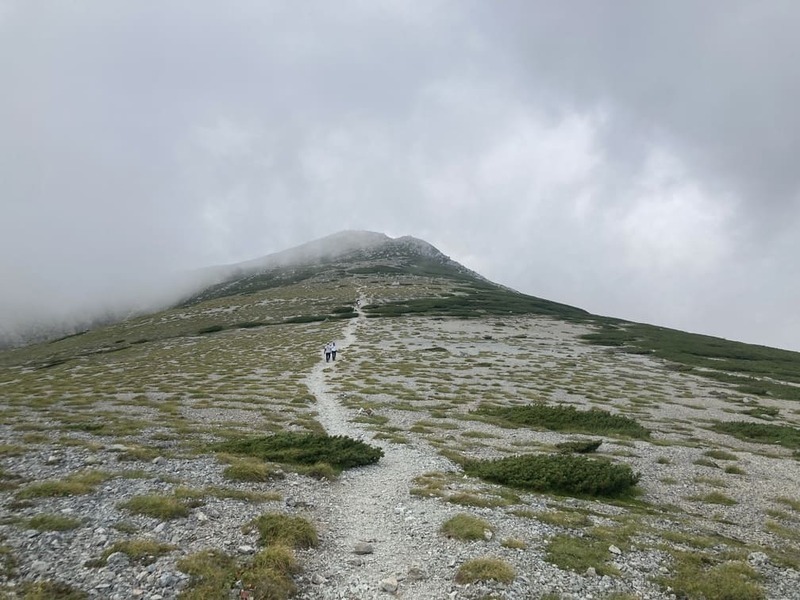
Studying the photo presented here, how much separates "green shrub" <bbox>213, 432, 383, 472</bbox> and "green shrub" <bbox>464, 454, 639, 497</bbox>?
498 centimetres

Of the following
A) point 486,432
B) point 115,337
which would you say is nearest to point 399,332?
point 486,432

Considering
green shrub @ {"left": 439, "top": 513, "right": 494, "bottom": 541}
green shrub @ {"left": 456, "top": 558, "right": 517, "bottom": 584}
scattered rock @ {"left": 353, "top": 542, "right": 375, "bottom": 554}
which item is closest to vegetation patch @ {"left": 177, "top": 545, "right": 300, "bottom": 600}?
scattered rock @ {"left": 353, "top": 542, "right": 375, "bottom": 554}

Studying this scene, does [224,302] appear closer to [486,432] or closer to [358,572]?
[486,432]

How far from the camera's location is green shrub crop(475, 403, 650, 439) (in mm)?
30438

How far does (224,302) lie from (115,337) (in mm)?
36794

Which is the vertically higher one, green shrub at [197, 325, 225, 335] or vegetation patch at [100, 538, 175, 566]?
vegetation patch at [100, 538, 175, 566]

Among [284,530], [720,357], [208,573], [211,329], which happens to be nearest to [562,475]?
[284,530]

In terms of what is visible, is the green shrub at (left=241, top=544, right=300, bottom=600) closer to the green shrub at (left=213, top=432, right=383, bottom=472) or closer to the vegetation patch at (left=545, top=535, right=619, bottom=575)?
the vegetation patch at (left=545, top=535, right=619, bottom=575)

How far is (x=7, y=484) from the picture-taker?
15.0 meters

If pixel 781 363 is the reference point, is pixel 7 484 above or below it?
below

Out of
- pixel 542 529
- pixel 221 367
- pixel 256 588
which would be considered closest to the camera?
pixel 256 588

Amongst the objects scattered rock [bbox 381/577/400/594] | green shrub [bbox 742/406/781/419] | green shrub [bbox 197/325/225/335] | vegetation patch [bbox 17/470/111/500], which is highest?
green shrub [bbox 742/406/781/419]

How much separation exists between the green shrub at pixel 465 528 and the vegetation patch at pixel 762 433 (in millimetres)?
26835

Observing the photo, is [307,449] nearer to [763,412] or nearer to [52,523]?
[52,523]
